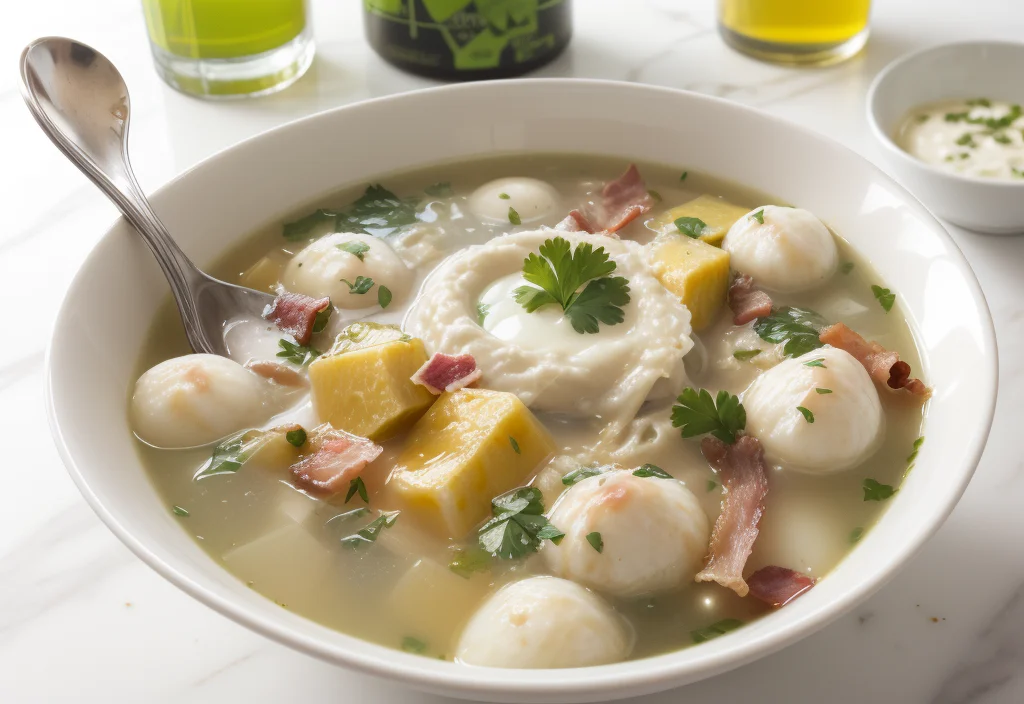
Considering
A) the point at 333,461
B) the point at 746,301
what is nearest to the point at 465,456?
the point at 333,461

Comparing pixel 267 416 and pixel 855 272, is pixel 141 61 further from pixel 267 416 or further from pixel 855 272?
pixel 855 272

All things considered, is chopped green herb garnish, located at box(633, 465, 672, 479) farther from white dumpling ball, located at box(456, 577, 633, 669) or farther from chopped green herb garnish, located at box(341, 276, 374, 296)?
chopped green herb garnish, located at box(341, 276, 374, 296)

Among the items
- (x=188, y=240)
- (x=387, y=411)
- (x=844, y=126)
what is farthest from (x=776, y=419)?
(x=844, y=126)

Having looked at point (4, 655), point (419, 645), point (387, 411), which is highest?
point (387, 411)

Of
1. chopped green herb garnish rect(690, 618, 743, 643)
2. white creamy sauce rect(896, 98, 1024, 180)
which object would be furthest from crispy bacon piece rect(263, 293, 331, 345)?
white creamy sauce rect(896, 98, 1024, 180)

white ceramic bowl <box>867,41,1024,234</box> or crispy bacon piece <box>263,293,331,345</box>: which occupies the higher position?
white ceramic bowl <box>867,41,1024,234</box>
